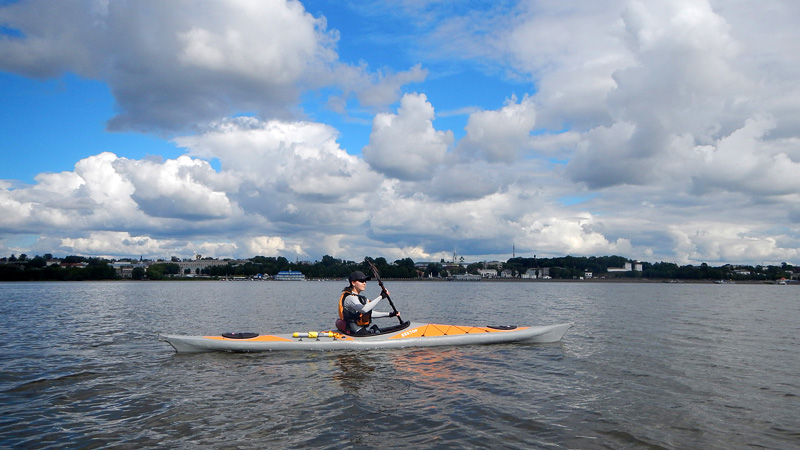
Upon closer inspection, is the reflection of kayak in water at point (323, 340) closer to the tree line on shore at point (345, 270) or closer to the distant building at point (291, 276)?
the tree line on shore at point (345, 270)

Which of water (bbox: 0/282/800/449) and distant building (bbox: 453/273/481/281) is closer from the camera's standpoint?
water (bbox: 0/282/800/449)

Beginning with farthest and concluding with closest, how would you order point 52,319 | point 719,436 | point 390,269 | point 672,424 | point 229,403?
1. point 390,269
2. point 52,319
3. point 229,403
4. point 672,424
5. point 719,436

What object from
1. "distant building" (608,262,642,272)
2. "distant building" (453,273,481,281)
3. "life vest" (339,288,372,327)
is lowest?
"distant building" (453,273,481,281)

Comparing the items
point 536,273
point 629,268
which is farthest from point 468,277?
point 629,268

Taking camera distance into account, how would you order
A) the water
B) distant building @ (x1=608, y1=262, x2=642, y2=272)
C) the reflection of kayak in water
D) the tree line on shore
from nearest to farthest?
1. the water
2. the reflection of kayak in water
3. the tree line on shore
4. distant building @ (x1=608, y1=262, x2=642, y2=272)

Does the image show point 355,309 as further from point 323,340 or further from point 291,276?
point 291,276

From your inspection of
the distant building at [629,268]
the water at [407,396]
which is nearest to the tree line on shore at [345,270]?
the distant building at [629,268]

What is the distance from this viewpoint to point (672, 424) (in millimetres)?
8281

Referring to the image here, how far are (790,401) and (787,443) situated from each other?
2962mm

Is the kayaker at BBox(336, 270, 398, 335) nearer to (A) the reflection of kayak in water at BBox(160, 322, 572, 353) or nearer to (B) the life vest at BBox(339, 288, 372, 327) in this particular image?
(B) the life vest at BBox(339, 288, 372, 327)

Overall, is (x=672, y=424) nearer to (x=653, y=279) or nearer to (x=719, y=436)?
(x=719, y=436)

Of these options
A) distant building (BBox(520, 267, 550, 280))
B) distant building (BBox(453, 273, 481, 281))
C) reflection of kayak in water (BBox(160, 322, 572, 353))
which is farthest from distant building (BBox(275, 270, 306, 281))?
reflection of kayak in water (BBox(160, 322, 572, 353))

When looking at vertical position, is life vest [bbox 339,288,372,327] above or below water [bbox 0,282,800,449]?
above

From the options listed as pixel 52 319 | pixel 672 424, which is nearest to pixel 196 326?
pixel 52 319
